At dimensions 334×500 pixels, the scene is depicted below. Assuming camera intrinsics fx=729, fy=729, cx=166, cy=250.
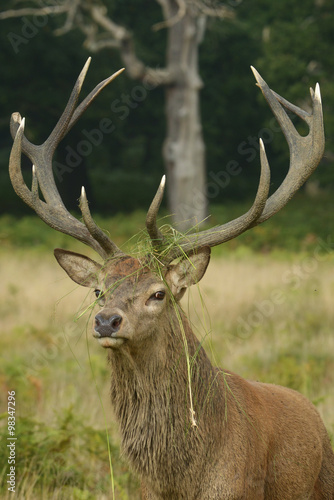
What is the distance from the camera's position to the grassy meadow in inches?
198

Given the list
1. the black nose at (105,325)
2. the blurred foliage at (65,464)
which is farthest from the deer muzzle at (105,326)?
the blurred foliage at (65,464)

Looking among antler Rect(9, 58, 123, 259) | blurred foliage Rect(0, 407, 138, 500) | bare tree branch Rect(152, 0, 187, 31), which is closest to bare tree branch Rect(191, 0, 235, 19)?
bare tree branch Rect(152, 0, 187, 31)

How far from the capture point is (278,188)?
4.09m

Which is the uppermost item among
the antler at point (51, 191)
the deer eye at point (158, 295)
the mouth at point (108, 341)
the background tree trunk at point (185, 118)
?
the background tree trunk at point (185, 118)

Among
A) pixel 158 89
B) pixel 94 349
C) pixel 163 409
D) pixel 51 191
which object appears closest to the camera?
pixel 163 409

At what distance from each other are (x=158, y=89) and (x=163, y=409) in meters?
27.8

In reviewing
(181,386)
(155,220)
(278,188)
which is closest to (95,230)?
(155,220)

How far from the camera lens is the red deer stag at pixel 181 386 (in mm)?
3713

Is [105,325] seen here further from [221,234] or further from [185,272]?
[221,234]

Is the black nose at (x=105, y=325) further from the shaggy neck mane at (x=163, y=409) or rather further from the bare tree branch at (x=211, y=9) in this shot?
the bare tree branch at (x=211, y=9)

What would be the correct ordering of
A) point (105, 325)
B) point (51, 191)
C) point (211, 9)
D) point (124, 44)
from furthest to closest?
point (211, 9), point (124, 44), point (51, 191), point (105, 325)

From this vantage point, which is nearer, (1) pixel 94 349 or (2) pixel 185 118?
(1) pixel 94 349

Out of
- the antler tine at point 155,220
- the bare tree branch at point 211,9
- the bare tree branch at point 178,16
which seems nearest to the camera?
the antler tine at point 155,220

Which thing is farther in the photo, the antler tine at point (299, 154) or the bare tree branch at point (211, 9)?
the bare tree branch at point (211, 9)
